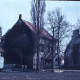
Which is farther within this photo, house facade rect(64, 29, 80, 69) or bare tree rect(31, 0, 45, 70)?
house facade rect(64, 29, 80, 69)

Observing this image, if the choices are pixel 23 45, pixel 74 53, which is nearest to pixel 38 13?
pixel 23 45

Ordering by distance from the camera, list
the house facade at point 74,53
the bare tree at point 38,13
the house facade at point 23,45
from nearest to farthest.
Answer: the bare tree at point 38,13 → the house facade at point 23,45 → the house facade at point 74,53

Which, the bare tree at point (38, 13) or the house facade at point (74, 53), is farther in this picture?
the house facade at point (74, 53)

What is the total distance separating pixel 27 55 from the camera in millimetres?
47656

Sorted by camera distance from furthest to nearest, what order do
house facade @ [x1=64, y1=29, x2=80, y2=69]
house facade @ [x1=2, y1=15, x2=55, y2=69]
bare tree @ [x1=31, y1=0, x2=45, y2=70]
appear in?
1. house facade @ [x1=64, y1=29, x2=80, y2=69]
2. house facade @ [x1=2, y1=15, x2=55, y2=69]
3. bare tree @ [x1=31, y1=0, x2=45, y2=70]

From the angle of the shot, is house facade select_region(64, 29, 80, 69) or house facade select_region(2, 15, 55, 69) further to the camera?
house facade select_region(64, 29, 80, 69)

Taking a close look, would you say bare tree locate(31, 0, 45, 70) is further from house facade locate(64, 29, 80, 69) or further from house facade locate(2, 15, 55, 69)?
house facade locate(64, 29, 80, 69)

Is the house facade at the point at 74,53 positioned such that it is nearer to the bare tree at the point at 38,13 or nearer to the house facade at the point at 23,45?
the house facade at the point at 23,45

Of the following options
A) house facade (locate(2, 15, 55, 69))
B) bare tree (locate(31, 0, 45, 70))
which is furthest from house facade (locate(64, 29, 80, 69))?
bare tree (locate(31, 0, 45, 70))

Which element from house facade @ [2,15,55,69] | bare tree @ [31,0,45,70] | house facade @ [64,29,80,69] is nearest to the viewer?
bare tree @ [31,0,45,70]

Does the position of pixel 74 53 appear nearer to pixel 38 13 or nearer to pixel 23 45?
pixel 23 45

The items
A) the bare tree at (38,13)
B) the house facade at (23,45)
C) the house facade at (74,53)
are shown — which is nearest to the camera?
the bare tree at (38,13)

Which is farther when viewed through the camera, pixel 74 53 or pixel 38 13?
pixel 74 53

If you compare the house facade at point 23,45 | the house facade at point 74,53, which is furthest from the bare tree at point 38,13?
the house facade at point 74,53
